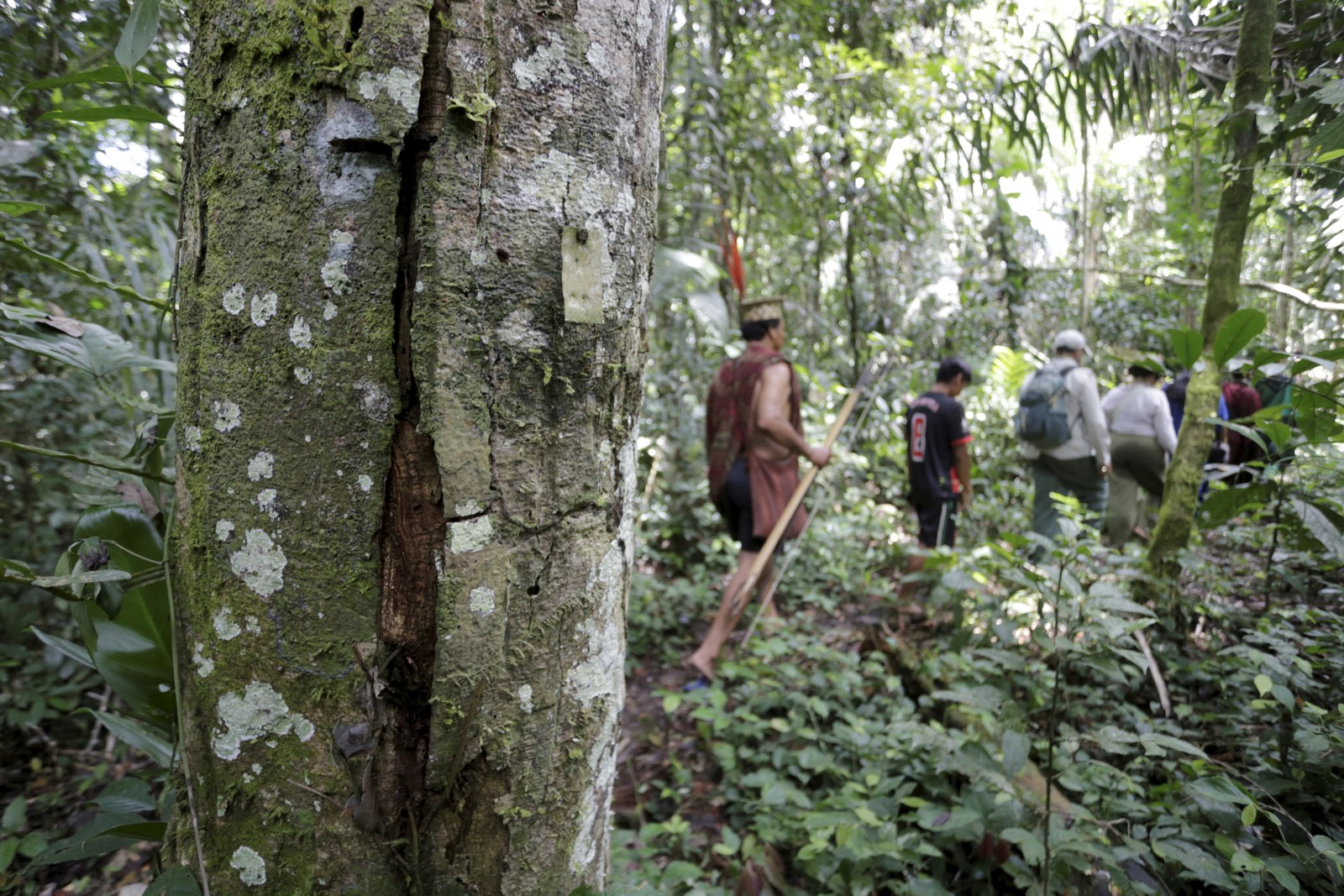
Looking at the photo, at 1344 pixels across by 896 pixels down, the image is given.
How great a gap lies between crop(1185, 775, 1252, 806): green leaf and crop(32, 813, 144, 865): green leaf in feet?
6.22

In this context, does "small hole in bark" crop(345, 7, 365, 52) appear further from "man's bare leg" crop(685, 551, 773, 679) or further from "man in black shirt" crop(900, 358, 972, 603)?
"man in black shirt" crop(900, 358, 972, 603)

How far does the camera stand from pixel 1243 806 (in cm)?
158

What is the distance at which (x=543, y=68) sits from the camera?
0.86m

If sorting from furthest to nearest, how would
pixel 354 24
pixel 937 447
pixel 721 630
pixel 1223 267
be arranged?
1. pixel 937 447
2. pixel 721 630
3. pixel 1223 267
4. pixel 354 24

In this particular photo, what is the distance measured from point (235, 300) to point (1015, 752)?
6.00ft

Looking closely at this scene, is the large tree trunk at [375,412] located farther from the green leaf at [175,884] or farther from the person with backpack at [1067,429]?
the person with backpack at [1067,429]

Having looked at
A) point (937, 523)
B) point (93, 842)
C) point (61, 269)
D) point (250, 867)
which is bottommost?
point (937, 523)

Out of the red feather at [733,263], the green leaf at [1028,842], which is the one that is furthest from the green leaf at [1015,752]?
the red feather at [733,263]

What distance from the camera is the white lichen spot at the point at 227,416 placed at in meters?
0.83

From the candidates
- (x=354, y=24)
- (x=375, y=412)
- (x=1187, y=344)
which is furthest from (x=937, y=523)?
(x=354, y=24)

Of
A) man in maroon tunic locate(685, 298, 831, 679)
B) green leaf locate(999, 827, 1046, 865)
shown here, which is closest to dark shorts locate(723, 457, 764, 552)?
man in maroon tunic locate(685, 298, 831, 679)

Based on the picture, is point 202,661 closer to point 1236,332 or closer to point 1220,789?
point 1220,789

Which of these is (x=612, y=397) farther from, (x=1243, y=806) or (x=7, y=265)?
(x=7, y=265)

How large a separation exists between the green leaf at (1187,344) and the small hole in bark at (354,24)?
2342 mm
